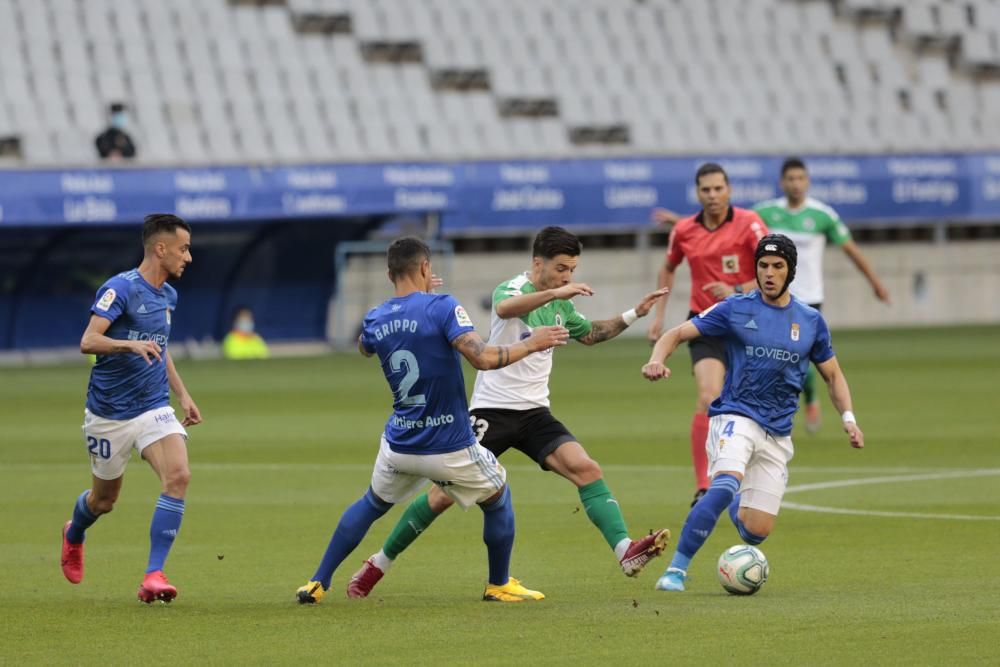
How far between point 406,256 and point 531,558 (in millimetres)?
2621

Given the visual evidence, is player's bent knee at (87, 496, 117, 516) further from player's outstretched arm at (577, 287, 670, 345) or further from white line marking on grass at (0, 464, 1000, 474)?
white line marking on grass at (0, 464, 1000, 474)

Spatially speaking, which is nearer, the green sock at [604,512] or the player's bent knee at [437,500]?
the player's bent knee at [437,500]

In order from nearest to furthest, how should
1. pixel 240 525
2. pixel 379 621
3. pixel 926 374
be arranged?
pixel 379 621, pixel 240 525, pixel 926 374

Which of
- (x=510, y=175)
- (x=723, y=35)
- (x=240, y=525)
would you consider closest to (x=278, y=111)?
(x=510, y=175)

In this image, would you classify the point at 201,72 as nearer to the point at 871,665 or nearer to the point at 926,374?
the point at 926,374

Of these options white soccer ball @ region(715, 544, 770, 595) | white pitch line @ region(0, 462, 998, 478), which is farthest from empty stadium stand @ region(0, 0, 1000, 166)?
white soccer ball @ region(715, 544, 770, 595)

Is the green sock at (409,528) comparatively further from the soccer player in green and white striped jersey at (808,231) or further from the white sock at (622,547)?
the soccer player in green and white striped jersey at (808,231)

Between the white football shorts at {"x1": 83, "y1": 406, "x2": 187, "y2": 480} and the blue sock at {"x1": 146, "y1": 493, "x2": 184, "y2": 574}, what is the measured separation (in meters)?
0.32

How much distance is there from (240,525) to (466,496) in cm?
393

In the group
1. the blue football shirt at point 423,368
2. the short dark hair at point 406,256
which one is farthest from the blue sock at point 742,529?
the short dark hair at point 406,256

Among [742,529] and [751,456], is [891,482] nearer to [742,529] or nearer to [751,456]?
[742,529]

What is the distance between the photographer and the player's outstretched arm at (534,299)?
870cm

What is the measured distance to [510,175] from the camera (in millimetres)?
34500

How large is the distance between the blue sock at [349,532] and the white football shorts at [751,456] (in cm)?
166
